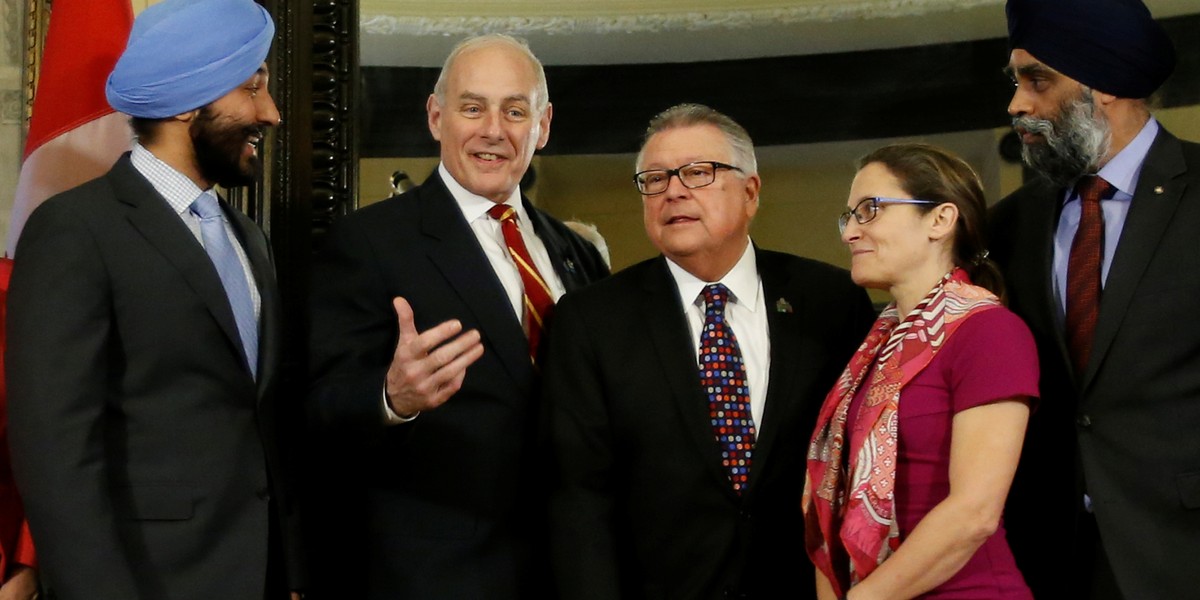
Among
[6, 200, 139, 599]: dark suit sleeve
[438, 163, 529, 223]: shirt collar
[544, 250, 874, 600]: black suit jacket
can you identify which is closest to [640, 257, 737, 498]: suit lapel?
[544, 250, 874, 600]: black suit jacket

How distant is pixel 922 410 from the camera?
2.07 meters

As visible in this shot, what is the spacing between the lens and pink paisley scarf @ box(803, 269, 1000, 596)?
2051 mm

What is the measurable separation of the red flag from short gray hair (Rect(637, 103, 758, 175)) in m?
1.07

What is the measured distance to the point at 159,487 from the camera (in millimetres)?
2066

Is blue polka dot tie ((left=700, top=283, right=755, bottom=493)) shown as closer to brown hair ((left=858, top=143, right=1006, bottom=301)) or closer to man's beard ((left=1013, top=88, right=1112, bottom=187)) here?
brown hair ((left=858, top=143, right=1006, bottom=301))

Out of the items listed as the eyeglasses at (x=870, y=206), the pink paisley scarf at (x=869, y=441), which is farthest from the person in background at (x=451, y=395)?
the eyeglasses at (x=870, y=206)

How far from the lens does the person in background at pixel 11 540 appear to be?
216cm

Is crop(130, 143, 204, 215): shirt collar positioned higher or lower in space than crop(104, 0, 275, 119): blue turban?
lower

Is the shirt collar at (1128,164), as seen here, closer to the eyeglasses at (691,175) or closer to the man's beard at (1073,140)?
the man's beard at (1073,140)

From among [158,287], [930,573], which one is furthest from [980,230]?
[158,287]

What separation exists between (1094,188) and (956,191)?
37 centimetres

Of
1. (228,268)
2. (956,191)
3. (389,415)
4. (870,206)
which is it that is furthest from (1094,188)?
(228,268)

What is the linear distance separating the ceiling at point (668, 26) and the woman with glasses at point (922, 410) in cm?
99

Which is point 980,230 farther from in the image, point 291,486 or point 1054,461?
point 291,486
